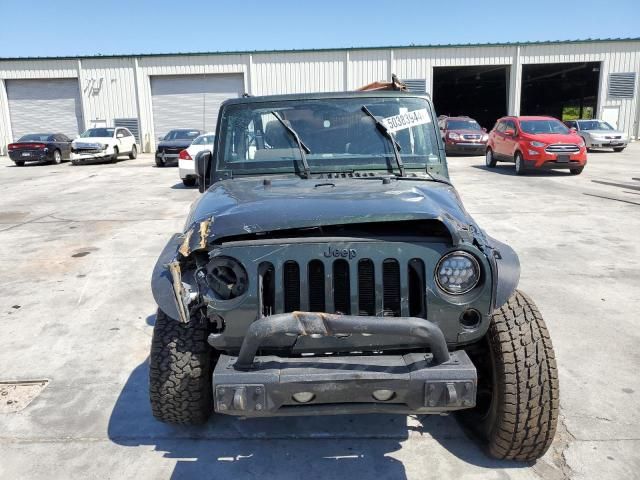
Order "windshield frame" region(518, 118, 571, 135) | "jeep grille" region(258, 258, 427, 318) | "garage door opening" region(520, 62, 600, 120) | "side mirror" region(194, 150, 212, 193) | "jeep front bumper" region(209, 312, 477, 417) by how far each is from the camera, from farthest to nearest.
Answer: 1. "garage door opening" region(520, 62, 600, 120)
2. "windshield frame" region(518, 118, 571, 135)
3. "side mirror" region(194, 150, 212, 193)
4. "jeep grille" region(258, 258, 427, 318)
5. "jeep front bumper" region(209, 312, 477, 417)

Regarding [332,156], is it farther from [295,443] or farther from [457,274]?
[295,443]

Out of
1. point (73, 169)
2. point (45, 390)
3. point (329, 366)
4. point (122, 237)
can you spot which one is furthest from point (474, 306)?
point (73, 169)

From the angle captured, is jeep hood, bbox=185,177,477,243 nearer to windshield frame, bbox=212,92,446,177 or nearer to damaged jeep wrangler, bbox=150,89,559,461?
damaged jeep wrangler, bbox=150,89,559,461

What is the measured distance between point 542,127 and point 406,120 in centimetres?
1351

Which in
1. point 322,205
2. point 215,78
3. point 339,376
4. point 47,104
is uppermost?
point 215,78

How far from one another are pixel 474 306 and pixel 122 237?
Answer: 22.5 feet

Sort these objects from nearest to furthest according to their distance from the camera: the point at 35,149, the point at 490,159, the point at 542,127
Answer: the point at 542,127, the point at 490,159, the point at 35,149

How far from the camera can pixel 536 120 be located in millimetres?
15984

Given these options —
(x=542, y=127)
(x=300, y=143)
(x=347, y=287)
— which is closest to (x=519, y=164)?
(x=542, y=127)

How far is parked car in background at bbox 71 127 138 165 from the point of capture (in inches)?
848

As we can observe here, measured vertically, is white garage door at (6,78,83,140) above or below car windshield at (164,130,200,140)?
above

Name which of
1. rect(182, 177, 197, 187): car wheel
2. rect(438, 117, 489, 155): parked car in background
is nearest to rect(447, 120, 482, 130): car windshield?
rect(438, 117, 489, 155): parked car in background

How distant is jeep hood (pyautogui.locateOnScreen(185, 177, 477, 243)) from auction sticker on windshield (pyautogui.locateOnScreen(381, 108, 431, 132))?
53 cm

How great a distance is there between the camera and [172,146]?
63.4ft
